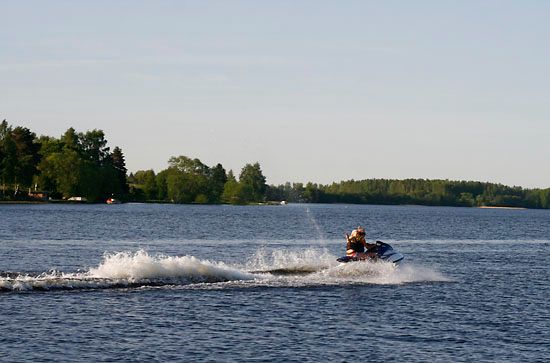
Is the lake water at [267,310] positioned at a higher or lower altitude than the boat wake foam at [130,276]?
lower

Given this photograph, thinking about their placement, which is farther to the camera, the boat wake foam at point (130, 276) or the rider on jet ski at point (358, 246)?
the rider on jet ski at point (358, 246)

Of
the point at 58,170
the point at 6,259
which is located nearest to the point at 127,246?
the point at 6,259

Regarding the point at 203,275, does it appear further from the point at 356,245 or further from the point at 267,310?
the point at 356,245

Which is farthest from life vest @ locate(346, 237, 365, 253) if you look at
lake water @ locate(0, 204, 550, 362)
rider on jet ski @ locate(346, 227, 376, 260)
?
lake water @ locate(0, 204, 550, 362)

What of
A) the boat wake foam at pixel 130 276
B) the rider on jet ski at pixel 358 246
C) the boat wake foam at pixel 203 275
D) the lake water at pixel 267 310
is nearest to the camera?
the lake water at pixel 267 310

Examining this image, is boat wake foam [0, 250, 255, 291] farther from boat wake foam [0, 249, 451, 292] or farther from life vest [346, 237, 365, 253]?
life vest [346, 237, 365, 253]

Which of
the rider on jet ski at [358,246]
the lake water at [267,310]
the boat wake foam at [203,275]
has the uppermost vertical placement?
the rider on jet ski at [358,246]

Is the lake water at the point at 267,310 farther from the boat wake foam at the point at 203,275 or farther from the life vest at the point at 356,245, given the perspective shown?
the life vest at the point at 356,245

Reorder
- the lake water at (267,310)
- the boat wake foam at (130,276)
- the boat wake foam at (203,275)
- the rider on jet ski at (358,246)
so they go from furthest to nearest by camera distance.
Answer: the rider on jet ski at (358,246), the boat wake foam at (203,275), the boat wake foam at (130,276), the lake water at (267,310)

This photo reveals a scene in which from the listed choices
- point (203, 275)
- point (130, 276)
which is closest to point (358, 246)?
point (203, 275)

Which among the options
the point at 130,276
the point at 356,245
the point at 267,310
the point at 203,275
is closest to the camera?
the point at 267,310

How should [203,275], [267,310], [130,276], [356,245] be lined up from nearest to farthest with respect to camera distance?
[267,310]
[130,276]
[203,275]
[356,245]

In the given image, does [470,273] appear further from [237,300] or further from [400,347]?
[400,347]

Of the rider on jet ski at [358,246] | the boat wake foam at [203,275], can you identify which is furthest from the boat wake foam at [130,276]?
the rider on jet ski at [358,246]
